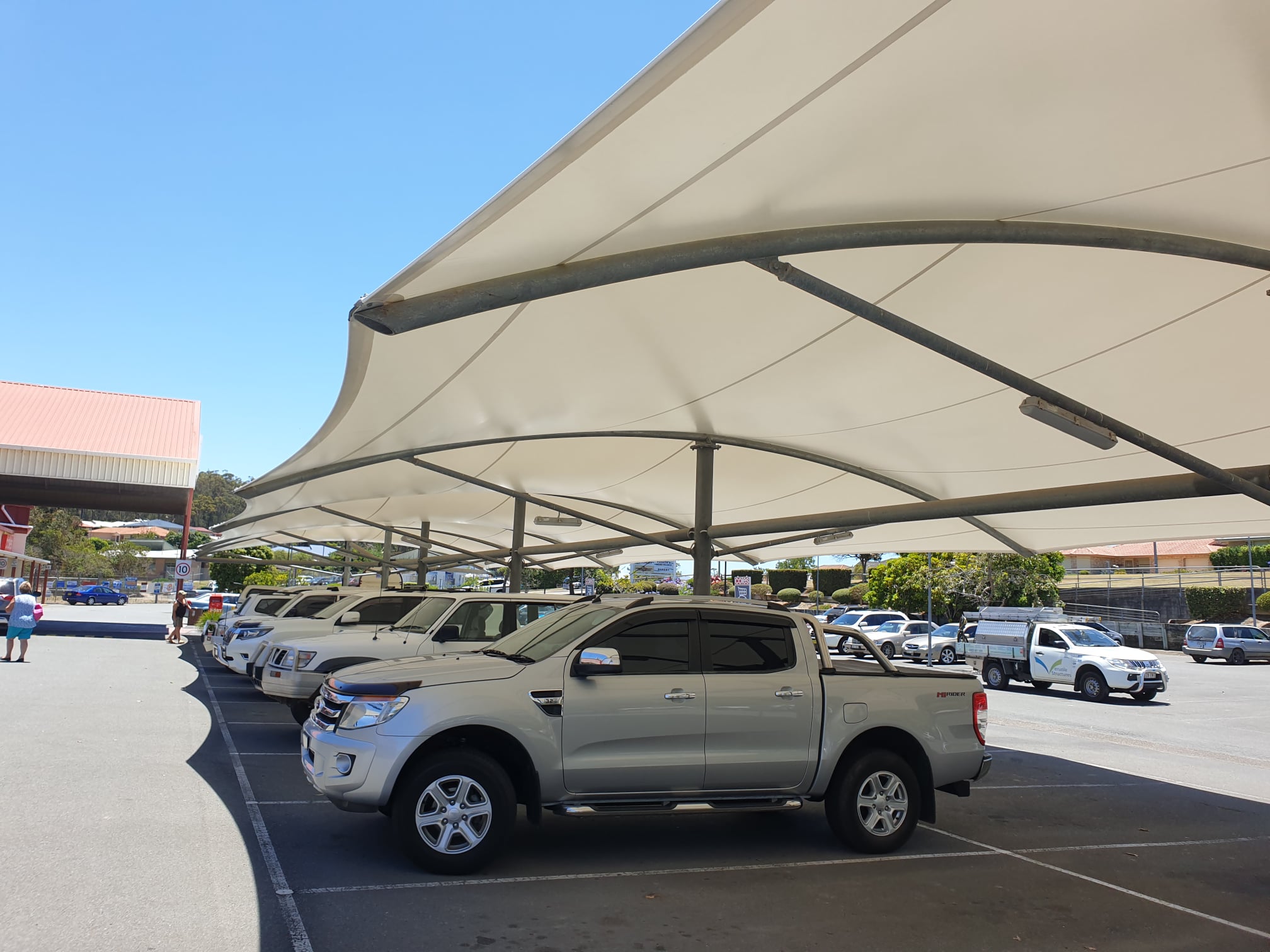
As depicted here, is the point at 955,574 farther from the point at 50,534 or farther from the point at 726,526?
the point at 50,534

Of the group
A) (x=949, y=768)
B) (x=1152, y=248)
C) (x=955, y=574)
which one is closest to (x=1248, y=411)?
(x=1152, y=248)

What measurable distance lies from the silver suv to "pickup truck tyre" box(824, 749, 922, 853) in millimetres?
39393

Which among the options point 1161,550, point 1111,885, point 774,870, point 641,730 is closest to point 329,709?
point 641,730

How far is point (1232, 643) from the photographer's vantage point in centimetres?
4028

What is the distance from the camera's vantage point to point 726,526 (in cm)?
1405

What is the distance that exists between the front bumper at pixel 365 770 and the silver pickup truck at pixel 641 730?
1cm

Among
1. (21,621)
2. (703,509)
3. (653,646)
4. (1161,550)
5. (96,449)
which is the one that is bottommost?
(21,621)

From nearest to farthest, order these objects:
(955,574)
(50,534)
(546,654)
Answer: (546,654) → (955,574) → (50,534)

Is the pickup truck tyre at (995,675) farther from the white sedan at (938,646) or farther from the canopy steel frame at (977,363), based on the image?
the canopy steel frame at (977,363)

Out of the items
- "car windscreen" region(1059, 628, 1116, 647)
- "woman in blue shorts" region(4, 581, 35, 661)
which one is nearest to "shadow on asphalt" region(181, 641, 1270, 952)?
"woman in blue shorts" region(4, 581, 35, 661)

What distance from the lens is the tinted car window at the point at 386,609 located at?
15773 mm

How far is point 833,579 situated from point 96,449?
57815mm

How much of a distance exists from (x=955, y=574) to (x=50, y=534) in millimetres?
61049

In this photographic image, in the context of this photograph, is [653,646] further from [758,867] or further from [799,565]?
[799,565]
